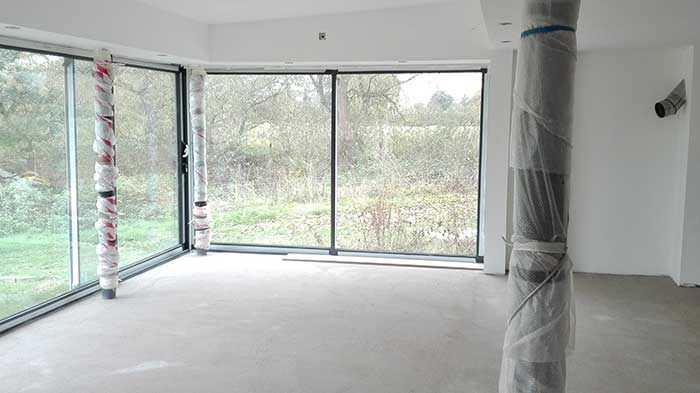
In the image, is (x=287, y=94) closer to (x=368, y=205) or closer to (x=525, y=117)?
(x=368, y=205)

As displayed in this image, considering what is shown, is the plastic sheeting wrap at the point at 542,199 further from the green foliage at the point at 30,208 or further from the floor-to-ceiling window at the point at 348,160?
the floor-to-ceiling window at the point at 348,160

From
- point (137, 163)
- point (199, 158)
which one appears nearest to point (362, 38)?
point (199, 158)

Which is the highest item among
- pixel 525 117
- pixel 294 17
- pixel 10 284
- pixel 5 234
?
pixel 294 17

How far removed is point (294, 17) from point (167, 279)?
2.92m

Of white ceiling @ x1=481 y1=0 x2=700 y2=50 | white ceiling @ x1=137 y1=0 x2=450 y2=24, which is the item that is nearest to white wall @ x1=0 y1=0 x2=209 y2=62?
white ceiling @ x1=137 y1=0 x2=450 y2=24

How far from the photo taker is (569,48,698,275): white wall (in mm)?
6238

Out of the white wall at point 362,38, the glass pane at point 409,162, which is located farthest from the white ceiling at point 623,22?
the glass pane at point 409,162

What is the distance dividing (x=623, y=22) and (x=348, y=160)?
3395 millimetres

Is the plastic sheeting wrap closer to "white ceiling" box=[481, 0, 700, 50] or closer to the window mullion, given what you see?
"white ceiling" box=[481, 0, 700, 50]

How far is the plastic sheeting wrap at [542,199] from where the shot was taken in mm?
2303

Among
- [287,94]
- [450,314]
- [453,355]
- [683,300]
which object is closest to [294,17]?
[287,94]

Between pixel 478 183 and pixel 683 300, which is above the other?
pixel 478 183

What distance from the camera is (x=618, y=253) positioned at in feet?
21.3

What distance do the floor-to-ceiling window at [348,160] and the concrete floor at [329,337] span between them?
2.99 ft
